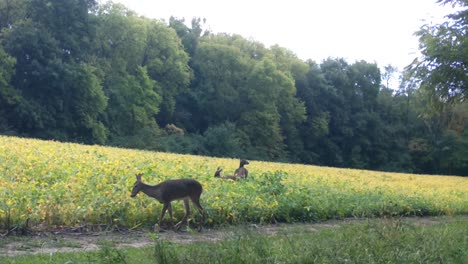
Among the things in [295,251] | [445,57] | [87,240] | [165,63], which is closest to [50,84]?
[165,63]

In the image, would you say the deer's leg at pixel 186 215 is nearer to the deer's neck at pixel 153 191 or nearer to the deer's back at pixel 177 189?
the deer's back at pixel 177 189

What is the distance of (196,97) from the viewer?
72.6m

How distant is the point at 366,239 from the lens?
8.70m

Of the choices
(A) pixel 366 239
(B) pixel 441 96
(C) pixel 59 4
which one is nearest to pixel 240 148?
(C) pixel 59 4

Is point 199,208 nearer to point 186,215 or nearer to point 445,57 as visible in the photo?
point 186,215

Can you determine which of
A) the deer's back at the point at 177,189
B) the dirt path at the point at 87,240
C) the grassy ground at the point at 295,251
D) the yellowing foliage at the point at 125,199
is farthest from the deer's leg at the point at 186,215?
the grassy ground at the point at 295,251

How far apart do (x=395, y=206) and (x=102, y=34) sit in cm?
5019

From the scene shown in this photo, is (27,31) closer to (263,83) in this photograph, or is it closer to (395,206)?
(263,83)

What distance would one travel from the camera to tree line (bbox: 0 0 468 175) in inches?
1975

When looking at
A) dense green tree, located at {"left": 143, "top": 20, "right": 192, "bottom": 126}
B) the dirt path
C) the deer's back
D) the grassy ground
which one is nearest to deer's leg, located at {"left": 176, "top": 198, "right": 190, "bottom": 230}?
the dirt path

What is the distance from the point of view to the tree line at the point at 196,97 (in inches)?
1975

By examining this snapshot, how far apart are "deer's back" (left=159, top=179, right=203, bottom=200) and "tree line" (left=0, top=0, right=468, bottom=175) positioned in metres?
40.7

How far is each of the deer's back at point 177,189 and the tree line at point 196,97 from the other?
40748mm

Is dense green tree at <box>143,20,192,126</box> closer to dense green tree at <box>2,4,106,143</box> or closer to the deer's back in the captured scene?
dense green tree at <box>2,4,106,143</box>
